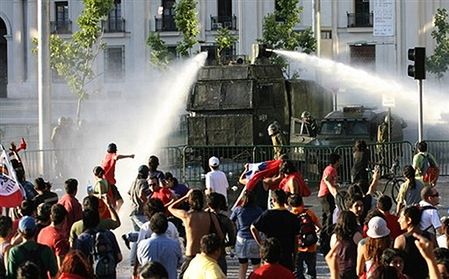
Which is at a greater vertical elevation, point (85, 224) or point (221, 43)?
point (221, 43)

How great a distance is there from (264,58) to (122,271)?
1313cm

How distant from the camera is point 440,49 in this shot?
166 feet

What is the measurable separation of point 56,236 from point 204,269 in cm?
226

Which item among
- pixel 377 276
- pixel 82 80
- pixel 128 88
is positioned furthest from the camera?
pixel 128 88

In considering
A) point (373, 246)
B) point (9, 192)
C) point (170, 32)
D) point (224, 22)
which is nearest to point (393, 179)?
point (9, 192)

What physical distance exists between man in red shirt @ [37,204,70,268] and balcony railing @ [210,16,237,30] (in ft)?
148

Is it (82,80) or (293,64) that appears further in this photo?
(293,64)

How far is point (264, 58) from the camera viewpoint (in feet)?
93.4

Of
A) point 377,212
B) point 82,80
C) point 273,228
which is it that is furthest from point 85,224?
point 82,80

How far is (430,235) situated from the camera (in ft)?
37.0

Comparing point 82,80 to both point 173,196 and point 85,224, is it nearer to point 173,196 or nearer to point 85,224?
point 173,196

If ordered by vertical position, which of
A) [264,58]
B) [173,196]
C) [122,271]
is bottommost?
[122,271]

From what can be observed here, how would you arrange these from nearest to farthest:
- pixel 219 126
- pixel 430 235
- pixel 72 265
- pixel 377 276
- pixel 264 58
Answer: pixel 377 276 < pixel 72 265 < pixel 430 235 < pixel 219 126 < pixel 264 58

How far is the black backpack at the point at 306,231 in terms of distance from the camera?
1360 cm
